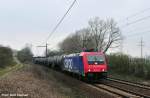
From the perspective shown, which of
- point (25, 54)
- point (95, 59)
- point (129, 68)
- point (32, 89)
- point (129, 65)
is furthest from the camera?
point (25, 54)

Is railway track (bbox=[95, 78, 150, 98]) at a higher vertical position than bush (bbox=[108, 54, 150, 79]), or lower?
lower

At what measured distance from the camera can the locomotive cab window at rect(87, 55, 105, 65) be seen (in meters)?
25.8

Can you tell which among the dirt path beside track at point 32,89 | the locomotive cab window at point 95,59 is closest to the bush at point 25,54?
the locomotive cab window at point 95,59

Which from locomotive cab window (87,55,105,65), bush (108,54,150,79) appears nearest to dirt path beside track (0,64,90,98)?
locomotive cab window (87,55,105,65)

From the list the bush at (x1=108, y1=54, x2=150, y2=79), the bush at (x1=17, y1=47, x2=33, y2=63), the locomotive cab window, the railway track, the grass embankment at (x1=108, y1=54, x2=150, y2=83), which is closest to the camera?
the railway track

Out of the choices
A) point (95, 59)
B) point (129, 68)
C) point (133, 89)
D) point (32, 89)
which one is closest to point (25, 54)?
point (129, 68)

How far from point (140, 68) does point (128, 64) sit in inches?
161

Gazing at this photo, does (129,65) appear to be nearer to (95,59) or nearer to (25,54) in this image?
(95,59)

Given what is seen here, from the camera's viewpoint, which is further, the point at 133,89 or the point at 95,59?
the point at 95,59

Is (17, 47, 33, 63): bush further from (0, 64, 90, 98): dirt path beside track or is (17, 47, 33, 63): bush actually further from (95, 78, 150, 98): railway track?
(95, 78, 150, 98): railway track

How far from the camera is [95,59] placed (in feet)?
85.7

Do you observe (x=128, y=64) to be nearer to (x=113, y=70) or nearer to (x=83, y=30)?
(x=113, y=70)

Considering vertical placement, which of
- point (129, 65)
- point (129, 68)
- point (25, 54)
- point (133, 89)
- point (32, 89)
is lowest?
point (133, 89)

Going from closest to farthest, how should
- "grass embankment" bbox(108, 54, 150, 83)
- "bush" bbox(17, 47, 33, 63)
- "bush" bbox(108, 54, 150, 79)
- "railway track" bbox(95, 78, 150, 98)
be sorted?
"railway track" bbox(95, 78, 150, 98) → "grass embankment" bbox(108, 54, 150, 83) → "bush" bbox(108, 54, 150, 79) → "bush" bbox(17, 47, 33, 63)
